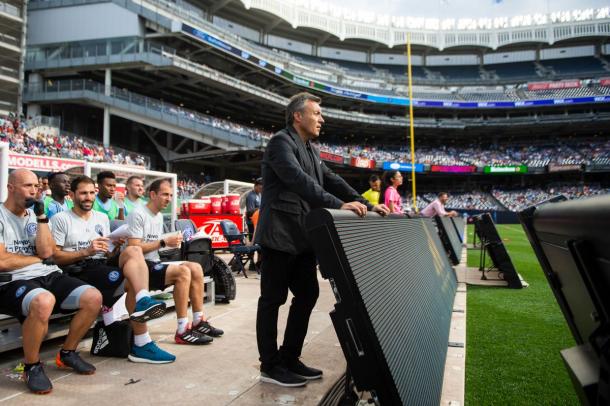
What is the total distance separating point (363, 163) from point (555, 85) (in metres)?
25.6

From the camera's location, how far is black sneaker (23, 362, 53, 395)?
2.67 meters

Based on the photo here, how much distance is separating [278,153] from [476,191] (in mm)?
48029

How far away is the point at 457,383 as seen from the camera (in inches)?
108

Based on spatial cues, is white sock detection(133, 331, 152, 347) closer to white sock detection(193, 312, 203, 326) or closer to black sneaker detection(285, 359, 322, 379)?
white sock detection(193, 312, 203, 326)

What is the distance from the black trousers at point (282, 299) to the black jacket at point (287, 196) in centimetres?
14

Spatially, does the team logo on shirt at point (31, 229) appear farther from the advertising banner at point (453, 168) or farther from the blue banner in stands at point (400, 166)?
the advertising banner at point (453, 168)

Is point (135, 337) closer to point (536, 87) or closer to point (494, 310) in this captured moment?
point (494, 310)

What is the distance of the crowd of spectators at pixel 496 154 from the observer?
4438cm

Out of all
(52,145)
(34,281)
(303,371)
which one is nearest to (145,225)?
(34,281)

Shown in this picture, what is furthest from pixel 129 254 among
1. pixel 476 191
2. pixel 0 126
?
pixel 476 191

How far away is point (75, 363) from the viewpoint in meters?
3.00

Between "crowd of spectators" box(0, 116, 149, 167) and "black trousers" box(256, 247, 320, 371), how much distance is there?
2081cm

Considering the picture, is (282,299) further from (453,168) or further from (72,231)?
(453,168)

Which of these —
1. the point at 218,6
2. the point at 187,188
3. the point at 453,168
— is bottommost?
the point at 187,188
